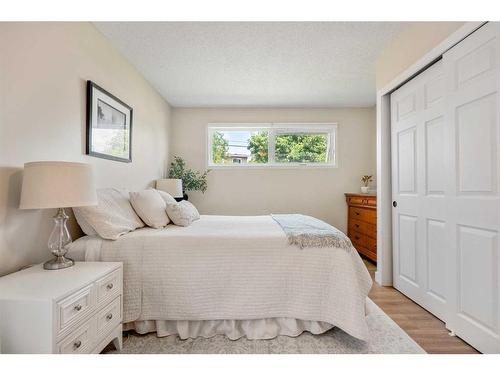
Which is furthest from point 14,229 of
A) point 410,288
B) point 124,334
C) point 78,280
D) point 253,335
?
point 410,288

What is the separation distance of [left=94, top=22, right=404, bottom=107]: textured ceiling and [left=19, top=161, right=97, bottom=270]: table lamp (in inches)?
58.3

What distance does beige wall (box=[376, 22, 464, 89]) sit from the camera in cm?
199

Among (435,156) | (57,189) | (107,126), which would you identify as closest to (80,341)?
(57,189)

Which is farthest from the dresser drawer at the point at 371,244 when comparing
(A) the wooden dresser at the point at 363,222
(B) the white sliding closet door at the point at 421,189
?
(B) the white sliding closet door at the point at 421,189

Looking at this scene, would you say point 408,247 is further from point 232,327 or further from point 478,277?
point 232,327

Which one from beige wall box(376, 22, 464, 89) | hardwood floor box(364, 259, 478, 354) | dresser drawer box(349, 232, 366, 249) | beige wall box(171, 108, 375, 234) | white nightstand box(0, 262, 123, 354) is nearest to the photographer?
white nightstand box(0, 262, 123, 354)

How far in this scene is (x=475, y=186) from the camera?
1.68 m

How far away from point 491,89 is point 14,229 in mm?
2819

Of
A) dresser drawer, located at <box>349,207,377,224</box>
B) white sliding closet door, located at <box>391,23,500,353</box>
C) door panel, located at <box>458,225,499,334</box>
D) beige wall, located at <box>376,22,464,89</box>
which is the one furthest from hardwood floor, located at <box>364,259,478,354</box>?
beige wall, located at <box>376,22,464,89</box>

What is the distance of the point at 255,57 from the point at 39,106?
192cm

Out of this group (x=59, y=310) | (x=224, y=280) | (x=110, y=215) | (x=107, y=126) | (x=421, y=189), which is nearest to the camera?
(x=59, y=310)

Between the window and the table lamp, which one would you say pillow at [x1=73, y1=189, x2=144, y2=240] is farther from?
the window

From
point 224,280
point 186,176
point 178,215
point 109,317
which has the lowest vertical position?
point 109,317

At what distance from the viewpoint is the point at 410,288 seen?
245 centimetres
